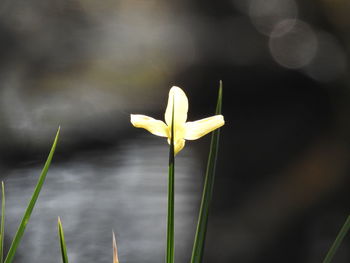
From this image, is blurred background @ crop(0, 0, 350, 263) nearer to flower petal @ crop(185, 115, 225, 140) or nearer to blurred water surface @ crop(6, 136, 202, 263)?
blurred water surface @ crop(6, 136, 202, 263)

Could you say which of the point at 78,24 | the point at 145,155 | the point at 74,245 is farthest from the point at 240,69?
the point at 74,245

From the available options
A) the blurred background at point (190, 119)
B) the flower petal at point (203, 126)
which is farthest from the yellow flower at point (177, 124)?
the blurred background at point (190, 119)

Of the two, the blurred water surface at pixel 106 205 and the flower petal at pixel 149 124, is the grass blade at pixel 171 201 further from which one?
the blurred water surface at pixel 106 205

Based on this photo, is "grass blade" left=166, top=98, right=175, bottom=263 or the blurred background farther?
the blurred background

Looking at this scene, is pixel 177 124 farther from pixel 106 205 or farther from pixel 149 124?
pixel 106 205

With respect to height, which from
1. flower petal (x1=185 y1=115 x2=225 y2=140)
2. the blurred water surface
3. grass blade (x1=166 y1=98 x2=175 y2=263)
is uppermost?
the blurred water surface

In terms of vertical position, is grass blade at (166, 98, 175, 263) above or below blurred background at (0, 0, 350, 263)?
below

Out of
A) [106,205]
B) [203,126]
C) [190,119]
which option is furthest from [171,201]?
[190,119]

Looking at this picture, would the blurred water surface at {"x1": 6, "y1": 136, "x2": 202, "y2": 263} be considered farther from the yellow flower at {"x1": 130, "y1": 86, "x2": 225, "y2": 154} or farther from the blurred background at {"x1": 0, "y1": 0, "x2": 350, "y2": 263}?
the yellow flower at {"x1": 130, "y1": 86, "x2": 225, "y2": 154}

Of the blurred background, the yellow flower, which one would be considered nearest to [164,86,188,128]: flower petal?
the yellow flower
